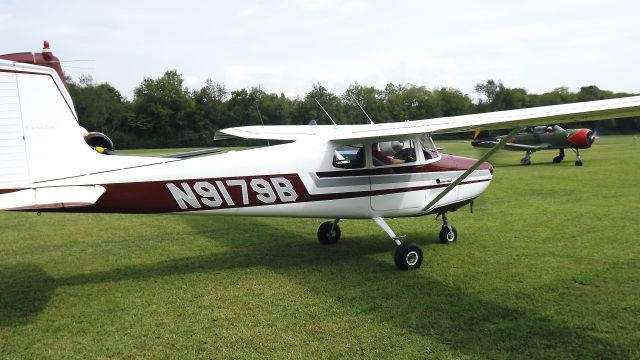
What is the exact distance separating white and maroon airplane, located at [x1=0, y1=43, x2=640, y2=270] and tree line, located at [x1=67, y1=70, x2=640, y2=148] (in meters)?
44.0

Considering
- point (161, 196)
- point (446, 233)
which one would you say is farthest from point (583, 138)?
point (161, 196)

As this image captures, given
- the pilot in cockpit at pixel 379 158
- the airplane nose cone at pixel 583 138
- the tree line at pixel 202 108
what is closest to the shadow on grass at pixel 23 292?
the pilot in cockpit at pixel 379 158

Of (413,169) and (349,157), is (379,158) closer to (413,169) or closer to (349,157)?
(349,157)

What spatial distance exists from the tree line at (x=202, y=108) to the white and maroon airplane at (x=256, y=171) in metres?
44.0

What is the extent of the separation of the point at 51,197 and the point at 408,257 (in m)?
4.15

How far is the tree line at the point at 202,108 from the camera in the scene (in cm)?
5609

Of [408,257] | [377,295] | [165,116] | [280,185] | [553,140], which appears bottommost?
[377,295]

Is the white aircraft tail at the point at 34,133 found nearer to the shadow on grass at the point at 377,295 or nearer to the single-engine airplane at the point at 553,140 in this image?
the shadow on grass at the point at 377,295

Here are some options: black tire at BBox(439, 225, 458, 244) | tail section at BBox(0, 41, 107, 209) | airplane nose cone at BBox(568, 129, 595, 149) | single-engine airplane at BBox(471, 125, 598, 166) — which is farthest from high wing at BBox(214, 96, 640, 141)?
airplane nose cone at BBox(568, 129, 595, 149)

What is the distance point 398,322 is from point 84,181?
3622 mm

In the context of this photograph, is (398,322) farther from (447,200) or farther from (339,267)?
(447,200)

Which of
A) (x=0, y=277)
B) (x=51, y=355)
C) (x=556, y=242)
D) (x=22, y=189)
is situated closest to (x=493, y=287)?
(x=556, y=242)

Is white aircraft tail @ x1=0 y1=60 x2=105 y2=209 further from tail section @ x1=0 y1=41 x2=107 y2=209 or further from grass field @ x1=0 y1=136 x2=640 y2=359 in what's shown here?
grass field @ x1=0 y1=136 x2=640 y2=359

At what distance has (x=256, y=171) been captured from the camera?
5.92 metres
